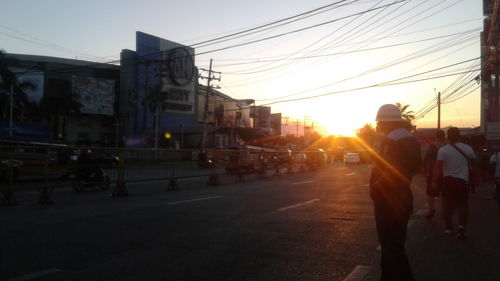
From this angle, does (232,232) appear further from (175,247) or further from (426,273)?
(426,273)

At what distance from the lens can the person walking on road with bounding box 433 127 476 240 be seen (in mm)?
7820

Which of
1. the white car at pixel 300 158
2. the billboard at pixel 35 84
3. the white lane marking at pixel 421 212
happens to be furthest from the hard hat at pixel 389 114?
the billboard at pixel 35 84

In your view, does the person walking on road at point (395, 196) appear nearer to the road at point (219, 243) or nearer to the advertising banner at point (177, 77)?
the road at point (219, 243)

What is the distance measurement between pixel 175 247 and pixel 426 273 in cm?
346

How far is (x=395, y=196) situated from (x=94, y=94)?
5977cm

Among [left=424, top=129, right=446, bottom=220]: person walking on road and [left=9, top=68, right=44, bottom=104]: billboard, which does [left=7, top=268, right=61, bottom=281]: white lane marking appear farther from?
[left=9, top=68, right=44, bottom=104]: billboard

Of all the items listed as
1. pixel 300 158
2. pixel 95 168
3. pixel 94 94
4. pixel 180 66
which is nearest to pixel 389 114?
pixel 95 168

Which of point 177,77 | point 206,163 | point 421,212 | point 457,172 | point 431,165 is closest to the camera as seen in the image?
point 457,172

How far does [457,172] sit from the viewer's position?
782 cm

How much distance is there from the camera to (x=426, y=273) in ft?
18.9

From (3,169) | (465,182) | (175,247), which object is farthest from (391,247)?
(3,169)

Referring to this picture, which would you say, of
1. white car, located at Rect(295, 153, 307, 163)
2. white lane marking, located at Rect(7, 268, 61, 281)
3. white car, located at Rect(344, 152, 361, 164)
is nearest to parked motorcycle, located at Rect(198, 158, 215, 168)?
white lane marking, located at Rect(7, 268, 61, 281)

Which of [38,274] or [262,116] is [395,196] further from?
[262,116]

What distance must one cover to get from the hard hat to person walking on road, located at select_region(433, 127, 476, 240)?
4.04 metres
